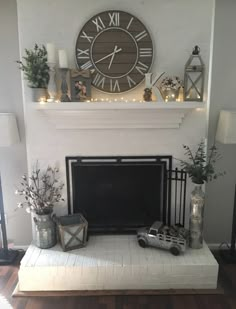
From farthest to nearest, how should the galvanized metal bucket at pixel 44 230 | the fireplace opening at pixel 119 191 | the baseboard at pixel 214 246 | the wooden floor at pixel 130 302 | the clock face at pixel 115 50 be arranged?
1. the baseboard at pixel 214 246
2. the fireplace opening at pixel 119 191
3. the galvanized metal bucket at pixel 44 230
4. the clock face at pixel 115 50
5. the wooden floor at pixel 130 302

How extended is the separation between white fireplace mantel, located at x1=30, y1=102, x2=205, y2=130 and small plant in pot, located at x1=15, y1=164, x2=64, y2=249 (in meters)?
0.49

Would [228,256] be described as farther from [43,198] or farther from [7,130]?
[7,130]

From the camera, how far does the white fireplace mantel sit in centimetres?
226

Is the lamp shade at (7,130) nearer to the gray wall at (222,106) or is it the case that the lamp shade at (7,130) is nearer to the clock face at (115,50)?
the clock face at (115,50)

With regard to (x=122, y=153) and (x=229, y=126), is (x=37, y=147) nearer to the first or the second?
(x=122, y=153)

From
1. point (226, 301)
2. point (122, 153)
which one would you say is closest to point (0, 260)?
point (122, 153)

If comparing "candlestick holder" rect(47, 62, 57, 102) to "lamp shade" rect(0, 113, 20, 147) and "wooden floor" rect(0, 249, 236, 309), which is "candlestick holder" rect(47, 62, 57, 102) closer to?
"lamp shade" rect(0, 113, 20, 147)

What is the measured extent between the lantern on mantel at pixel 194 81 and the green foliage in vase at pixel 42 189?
4.44 ft

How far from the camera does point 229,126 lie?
90.0 inches

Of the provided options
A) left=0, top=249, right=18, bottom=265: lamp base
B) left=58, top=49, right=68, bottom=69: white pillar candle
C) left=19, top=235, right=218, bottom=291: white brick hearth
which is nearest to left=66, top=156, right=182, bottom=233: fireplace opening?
left=19, top=235, right=218, bottom=291: white brick hearth

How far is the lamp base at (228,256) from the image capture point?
102 inches

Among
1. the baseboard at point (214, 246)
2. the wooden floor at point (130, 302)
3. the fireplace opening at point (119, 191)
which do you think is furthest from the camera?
the baseboard at point (214, 246)

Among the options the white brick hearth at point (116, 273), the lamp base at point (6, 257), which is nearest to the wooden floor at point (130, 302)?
the white brick hearth at point (116, 273)

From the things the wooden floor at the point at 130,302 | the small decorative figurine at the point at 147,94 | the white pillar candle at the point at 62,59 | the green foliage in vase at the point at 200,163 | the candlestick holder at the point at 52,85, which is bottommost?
the wooden floor at the point at 130,302
